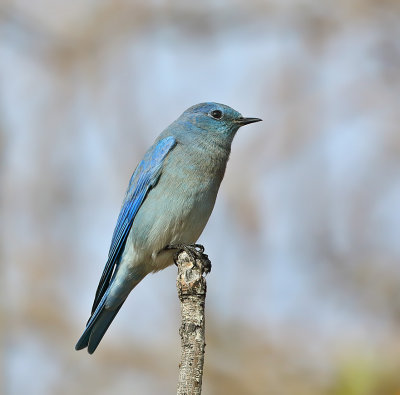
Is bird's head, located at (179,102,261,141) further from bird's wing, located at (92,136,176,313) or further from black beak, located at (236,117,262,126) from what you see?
bird's wing, located at (92,136,176,313)

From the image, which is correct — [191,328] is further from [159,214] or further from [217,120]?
[217,120]

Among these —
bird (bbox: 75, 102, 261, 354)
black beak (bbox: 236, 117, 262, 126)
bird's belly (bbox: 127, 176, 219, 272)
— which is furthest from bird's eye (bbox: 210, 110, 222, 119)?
bird's belly (bbox: 127, 176, 219, 272)

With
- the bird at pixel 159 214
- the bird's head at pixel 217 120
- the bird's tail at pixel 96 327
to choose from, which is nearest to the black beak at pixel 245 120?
the bird's head at pixel 217 120

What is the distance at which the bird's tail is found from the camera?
6.79 metres

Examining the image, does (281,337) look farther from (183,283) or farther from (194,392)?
(194,392)

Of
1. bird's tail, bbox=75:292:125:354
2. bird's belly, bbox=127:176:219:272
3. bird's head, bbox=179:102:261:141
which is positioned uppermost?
bird's head, bbox=179:102:261:141

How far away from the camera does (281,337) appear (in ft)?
26.5

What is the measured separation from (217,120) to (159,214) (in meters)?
1.42

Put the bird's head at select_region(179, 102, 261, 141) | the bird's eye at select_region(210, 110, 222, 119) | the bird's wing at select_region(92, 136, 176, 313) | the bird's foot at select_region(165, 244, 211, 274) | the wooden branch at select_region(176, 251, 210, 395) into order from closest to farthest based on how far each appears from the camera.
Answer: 1. the wooden branch at select_region(176, 251, 210, 395)
2. the bird's foot at select_region(165, 244, 211, 274)
3. the bird's wing at select_region(92, 136, 176, 313)
4. the bird's head at select_region(179, 102, 261, 141)
5. the bird's eye at select_region(210, 110, 222, 119)

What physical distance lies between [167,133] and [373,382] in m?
3.55

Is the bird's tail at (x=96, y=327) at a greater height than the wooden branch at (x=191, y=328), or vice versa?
the bird's tail at (x=96, y=327)

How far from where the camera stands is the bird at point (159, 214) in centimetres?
670

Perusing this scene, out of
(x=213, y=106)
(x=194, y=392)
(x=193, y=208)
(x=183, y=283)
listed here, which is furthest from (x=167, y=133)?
(x=194, y=392)

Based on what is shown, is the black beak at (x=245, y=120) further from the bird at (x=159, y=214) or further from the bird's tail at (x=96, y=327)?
the bird's tail at (x=96, y=327)
